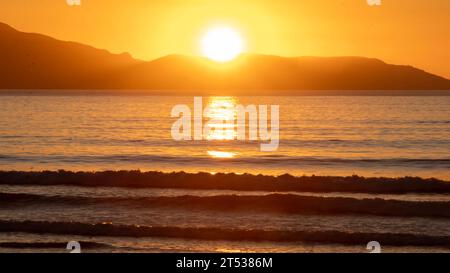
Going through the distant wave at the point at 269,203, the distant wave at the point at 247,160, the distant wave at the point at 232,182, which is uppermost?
the distant wave at the point at 247,160

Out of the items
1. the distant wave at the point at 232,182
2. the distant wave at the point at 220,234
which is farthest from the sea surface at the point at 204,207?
the distant wave at the point at 232,182

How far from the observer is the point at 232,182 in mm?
33219

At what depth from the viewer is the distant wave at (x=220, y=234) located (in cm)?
2148

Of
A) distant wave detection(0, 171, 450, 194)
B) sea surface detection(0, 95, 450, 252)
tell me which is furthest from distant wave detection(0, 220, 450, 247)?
distant wave detection(0, 171, 450, 194)

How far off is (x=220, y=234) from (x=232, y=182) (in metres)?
11.1

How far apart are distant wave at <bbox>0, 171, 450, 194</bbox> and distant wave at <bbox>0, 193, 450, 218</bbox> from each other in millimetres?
3495

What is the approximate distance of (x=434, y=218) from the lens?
→ 82.0 feet

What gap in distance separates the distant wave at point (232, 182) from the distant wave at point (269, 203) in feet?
11.5

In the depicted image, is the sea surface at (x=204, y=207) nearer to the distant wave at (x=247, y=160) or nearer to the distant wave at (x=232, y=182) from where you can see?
the distant wave at (x=247, y=160)

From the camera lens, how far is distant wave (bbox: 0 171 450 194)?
31.9m

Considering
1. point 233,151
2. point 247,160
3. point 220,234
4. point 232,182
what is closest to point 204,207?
point 220,234

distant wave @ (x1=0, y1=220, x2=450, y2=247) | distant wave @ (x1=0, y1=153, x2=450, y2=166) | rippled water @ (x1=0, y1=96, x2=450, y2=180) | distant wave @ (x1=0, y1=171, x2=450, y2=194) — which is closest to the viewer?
distant wave @ (x1=0, y1=220, x2=450, y2=247)

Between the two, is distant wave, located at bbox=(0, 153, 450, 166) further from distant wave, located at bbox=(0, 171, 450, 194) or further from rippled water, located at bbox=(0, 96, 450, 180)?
distant wave, located at bbox=(0, 171, 450, 194)
